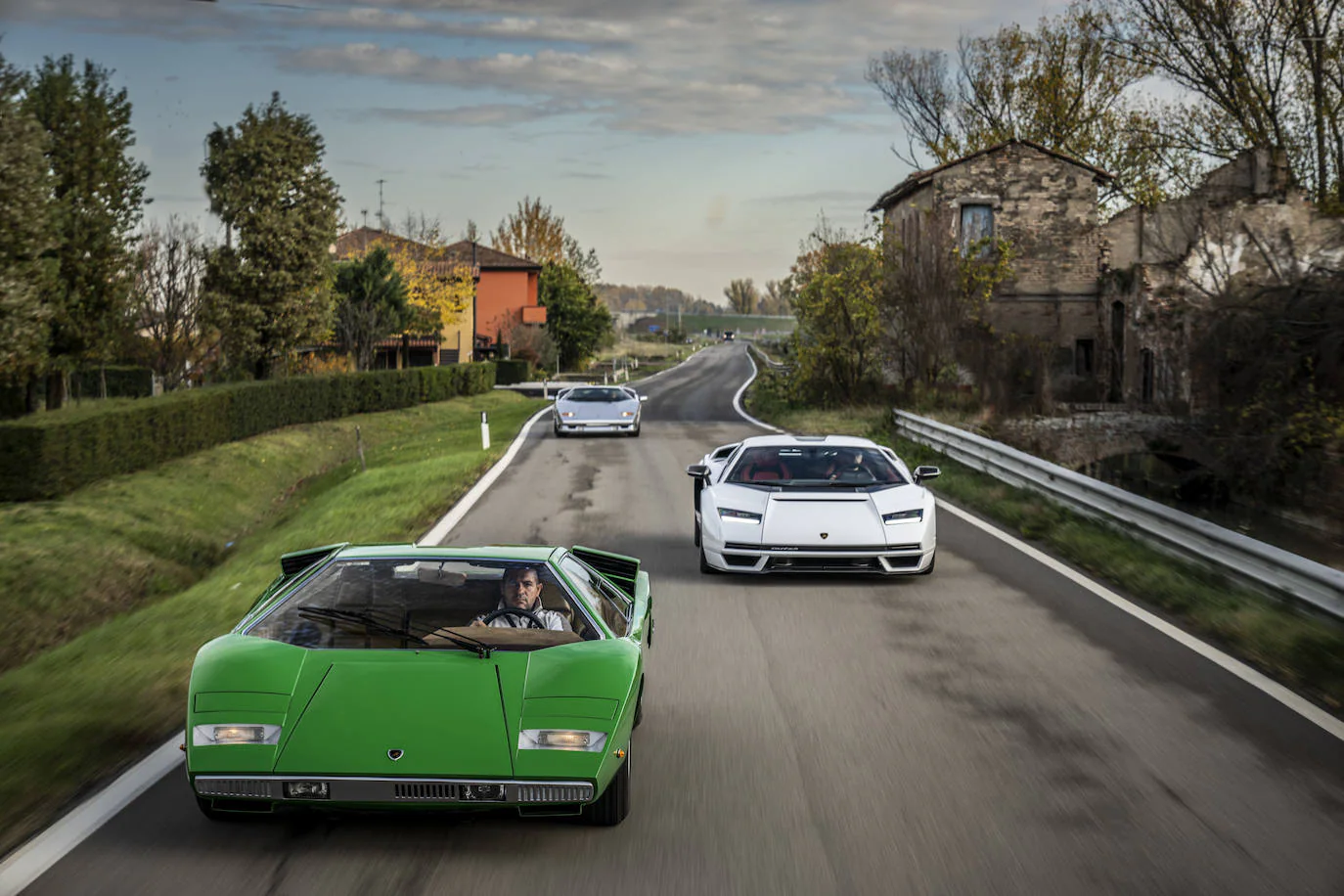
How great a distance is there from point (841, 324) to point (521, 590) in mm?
31590

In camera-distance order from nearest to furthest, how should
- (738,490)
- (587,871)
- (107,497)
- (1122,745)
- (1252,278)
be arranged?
(587,871) → (1122,745) → (738,490) → (1252,278) → (107,497)

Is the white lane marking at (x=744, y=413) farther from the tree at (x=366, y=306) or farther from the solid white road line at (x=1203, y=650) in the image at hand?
the solid white road line at (x=1203, y=650)

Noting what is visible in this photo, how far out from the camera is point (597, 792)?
512cm

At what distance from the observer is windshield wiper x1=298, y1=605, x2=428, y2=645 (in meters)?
5.82

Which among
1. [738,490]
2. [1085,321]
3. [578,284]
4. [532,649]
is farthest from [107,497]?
[578,284]

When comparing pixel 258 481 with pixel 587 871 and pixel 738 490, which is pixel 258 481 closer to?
pixel 738 490

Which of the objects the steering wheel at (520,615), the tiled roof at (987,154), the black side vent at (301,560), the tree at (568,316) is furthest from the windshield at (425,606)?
the tree at (568,316)

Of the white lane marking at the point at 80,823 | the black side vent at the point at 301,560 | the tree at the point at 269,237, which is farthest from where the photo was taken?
the tree at the point at 269,237

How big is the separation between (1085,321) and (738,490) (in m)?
36.7

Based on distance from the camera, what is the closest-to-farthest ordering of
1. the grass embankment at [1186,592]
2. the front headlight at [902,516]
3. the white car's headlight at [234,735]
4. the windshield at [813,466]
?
1. the white car's headlight at [234,735]
2. the grass embankment at [1186,592]
3. the front headlight at [902,516]
4. the windshield at [813,466]

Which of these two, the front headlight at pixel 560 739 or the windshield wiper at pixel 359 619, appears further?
the windshield wiper at pixel 359 619

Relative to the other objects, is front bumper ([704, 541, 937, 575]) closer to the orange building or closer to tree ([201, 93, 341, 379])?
tree ([201, 93, 341, 379])

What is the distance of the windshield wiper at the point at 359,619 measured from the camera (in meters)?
5.82

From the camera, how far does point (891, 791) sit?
5910 millimetres
